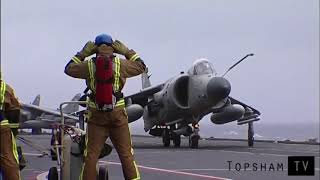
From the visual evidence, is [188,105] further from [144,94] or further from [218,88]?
[144,94]

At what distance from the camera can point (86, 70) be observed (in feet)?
20.3

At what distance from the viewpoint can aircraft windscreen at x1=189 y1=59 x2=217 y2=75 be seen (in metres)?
22.5

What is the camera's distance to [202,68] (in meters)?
22.6

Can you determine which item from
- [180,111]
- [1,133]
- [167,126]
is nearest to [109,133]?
[1,133]

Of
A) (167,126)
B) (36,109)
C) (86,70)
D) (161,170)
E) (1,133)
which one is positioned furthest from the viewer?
(36,109)

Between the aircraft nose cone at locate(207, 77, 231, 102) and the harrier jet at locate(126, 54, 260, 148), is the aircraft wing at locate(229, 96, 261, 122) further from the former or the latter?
the aircraft nose cone at locate(207, 77, 231, 102)

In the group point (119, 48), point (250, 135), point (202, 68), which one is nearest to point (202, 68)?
point (202, 68)

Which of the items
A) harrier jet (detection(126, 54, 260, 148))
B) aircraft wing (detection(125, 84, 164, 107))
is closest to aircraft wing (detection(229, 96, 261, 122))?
harrier jet (detection(126, 54, 260, 148))

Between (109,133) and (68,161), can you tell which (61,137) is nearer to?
(68,161)

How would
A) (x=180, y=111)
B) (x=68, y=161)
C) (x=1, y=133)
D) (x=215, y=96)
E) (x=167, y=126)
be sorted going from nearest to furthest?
1. (x=1, y=133)
2. (x=68, y=161)
3. (x=215, y=96)
4. (x=180, y=111)
5. (x=167, y=126)

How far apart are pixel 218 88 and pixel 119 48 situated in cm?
Result: 1471

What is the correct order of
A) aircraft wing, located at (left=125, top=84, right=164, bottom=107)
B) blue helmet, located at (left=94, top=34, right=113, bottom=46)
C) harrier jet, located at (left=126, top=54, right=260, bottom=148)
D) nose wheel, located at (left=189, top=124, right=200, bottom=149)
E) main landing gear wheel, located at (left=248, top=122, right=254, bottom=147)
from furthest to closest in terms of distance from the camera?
aircraft wing, located at (left=125, top=84, right=164, bottom=107) → main landing gear wheel, located at (left=248, top=122, right=254, bottom=147) → nose wheel, located at (left=189, top=124, right=200, bottom=149) → harrier jet, located at (left=126, top=54, right=260, bottom=148) → blue helmet, located at (left=94, top=34, right=113, bottom=46)

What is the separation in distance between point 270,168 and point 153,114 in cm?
1362

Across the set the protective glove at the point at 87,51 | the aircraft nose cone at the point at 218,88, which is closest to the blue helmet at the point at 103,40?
the protective glove at the point at 87,51
